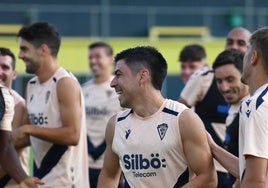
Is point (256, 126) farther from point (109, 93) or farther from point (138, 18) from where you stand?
point (138, 18)

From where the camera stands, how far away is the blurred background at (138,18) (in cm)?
2644

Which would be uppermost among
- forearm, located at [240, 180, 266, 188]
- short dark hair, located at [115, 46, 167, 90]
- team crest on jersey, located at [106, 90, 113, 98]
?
short dark hair, located at [115, 46, 167, 90]

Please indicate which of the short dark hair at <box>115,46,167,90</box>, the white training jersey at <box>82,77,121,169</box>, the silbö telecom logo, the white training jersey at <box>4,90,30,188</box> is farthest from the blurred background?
the silbö telecom logo

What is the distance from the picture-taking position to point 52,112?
366 inches

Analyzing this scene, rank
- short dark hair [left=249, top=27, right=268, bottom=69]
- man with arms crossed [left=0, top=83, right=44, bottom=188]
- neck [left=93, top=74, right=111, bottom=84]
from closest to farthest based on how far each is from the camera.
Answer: short dark hair [left=249, top=27, right=268, bottom=69]
man with arms crossed [left=0, top=83, right=44, bottom=188]
neck [left=93, top=74, right=111, bottom=84]

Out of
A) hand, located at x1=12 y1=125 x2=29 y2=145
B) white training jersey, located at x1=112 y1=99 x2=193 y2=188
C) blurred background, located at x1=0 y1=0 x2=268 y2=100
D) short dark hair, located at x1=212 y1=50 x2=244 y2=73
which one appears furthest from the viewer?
blurred background, located at x1=0 y1=0 x2=268 y2=100

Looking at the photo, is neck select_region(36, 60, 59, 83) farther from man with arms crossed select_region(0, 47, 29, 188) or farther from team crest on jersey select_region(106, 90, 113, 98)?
team crest on jersey select_region(106, 90, 113, 98)

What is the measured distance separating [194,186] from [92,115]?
704 centimetres

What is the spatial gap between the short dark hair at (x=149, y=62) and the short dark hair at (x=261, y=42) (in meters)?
1.00

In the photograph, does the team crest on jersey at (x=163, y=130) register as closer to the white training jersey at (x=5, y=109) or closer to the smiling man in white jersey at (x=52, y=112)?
the white training jersey at (x=5, y=109)

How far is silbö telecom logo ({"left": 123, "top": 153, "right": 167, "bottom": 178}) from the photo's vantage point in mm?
6883

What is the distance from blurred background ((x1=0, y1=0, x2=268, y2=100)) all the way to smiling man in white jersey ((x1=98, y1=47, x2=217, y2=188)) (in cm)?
1819

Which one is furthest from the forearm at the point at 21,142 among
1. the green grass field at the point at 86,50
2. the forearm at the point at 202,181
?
the green grass field at the point at 86,50

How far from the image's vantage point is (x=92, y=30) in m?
27.0
